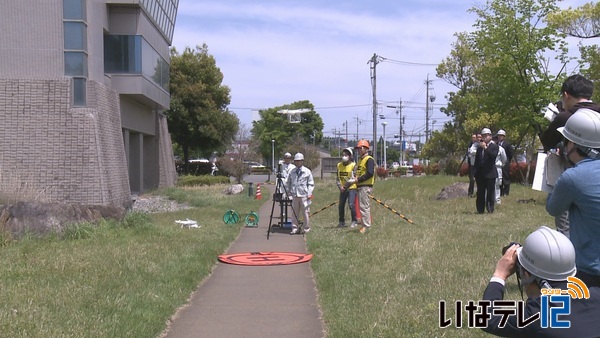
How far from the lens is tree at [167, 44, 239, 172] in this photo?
50812 mm

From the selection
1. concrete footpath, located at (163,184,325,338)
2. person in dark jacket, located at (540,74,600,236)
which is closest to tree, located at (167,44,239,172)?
concrete footpath, located at (163,184,325,338)

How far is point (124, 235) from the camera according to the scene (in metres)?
14.0

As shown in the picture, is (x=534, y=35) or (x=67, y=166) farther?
(x=534, y=35)

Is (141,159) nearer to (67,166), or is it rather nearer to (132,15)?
(132,15)

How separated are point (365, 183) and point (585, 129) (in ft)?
36.1

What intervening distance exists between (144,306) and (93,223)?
7.10 meters

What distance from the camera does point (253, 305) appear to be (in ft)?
27.9

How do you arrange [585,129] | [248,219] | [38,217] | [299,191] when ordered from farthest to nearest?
[248,219] → [299,191] → [38,217] → [585,129]

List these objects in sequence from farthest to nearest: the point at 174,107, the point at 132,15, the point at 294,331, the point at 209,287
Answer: the point at 174,107 → the point at 132,15 → the point at 209,287 → the point at 294,331

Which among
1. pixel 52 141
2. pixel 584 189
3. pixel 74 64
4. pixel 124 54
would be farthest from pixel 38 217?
pixel 124 54

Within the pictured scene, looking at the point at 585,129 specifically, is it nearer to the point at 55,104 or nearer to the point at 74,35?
the point at 55,104

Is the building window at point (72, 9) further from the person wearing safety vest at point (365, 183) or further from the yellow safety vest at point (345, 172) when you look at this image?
the person wearing safety vest at point (365, 183)

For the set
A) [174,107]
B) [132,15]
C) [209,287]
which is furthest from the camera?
[174,107]

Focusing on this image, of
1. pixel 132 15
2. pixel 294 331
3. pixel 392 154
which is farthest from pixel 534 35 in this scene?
pixel 392 154
